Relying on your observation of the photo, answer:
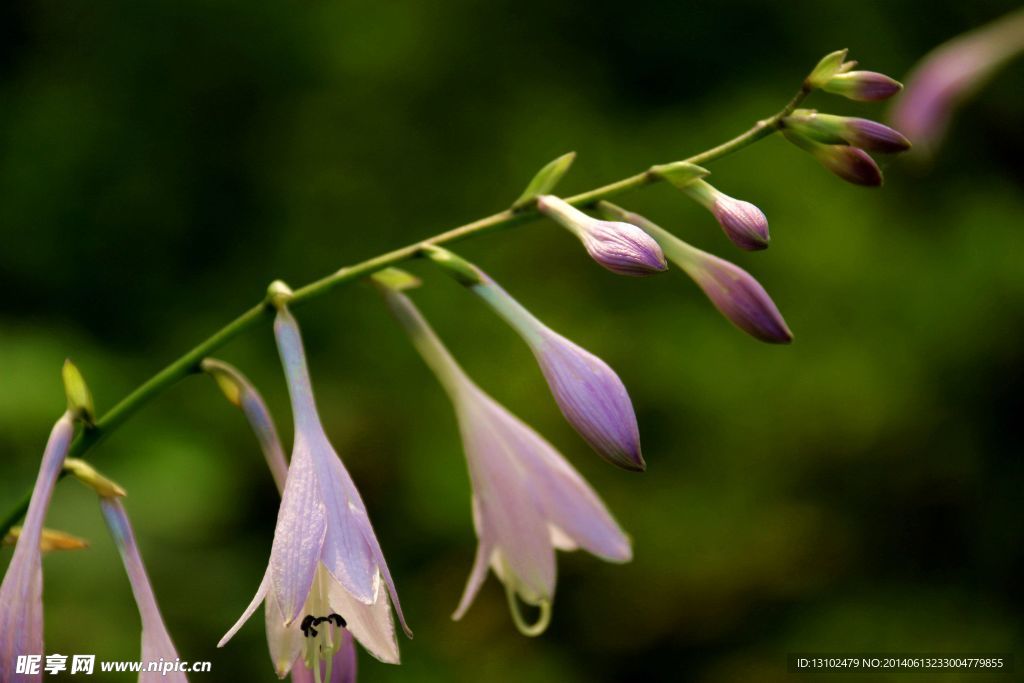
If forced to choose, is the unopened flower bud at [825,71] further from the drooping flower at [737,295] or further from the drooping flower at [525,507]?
the drooping flower at [525,507]

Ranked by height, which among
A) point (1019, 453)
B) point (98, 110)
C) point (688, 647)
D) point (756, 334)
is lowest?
point (688, 647)

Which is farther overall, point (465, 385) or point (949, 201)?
point (949, 201)

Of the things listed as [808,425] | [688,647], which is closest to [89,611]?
[688,647]

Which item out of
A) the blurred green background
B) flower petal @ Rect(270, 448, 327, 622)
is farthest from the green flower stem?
the blurred green background

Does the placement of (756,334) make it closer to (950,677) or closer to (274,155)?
(950,677)

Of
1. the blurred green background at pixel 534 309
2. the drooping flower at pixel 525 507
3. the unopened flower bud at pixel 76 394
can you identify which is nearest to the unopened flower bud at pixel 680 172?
the drooping flower at pixel 525 507

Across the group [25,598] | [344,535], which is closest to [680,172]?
[344,535]

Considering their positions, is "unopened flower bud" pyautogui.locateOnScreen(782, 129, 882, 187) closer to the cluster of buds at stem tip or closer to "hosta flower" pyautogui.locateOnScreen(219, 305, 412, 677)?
the cluster of buds at stem tip
